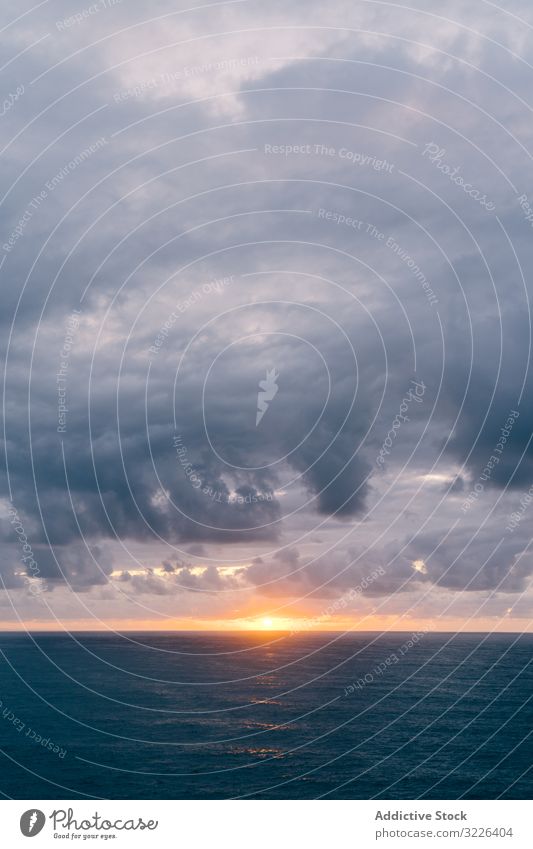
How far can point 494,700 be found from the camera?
184 meters

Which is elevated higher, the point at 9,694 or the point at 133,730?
the point at 9,694
